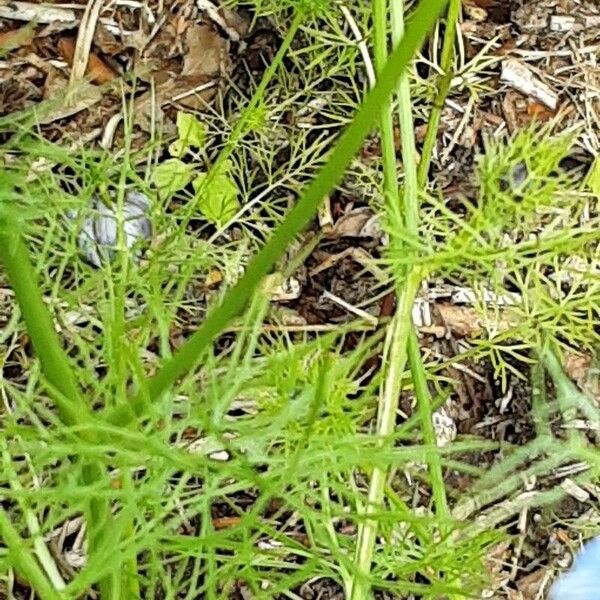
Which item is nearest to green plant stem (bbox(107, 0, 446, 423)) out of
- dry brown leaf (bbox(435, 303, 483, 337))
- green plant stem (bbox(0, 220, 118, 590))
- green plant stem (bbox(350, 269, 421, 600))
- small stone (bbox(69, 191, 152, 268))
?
green plant stem (bbox(0, 220, 118, 590))

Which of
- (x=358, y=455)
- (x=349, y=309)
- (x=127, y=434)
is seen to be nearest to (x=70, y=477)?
(x=127, y=434)

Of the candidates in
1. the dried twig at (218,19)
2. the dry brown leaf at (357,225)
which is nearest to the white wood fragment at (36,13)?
the dried twig at (218,19)

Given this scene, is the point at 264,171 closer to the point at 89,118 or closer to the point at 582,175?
the point at 89,118

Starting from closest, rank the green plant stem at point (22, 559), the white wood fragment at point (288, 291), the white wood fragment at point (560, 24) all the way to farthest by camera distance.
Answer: the green plant stem at point (22, 559) < the white wood fragment at point (288, 291) < the white wood fragment at point (560, 24)

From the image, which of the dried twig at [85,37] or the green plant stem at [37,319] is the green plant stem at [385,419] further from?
the dried twig at [85,37]

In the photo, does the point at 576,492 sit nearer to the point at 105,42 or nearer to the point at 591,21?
the point at 591,21

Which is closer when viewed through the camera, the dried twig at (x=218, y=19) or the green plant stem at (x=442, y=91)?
the green plant stem at (x=442, y=91)
